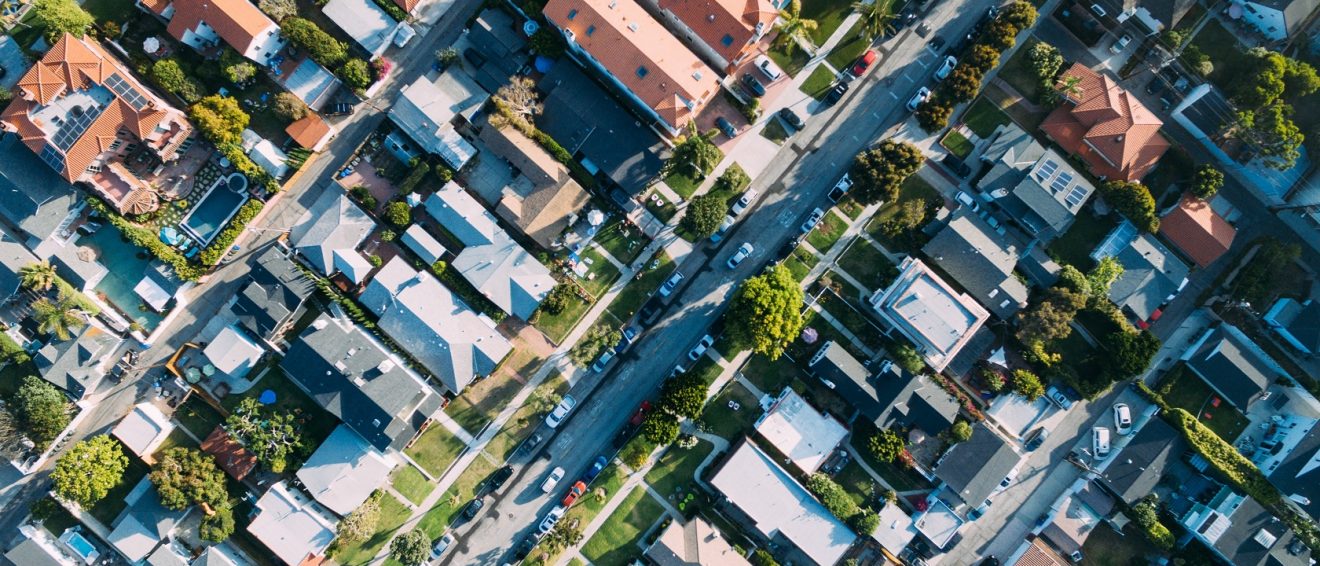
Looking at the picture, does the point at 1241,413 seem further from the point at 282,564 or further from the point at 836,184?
the point at 282,564

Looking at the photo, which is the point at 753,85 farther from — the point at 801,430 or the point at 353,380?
the point at 353,380

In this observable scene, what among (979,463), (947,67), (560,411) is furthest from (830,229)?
(560,411)

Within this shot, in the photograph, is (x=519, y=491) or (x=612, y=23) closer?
(x=612, y=23)

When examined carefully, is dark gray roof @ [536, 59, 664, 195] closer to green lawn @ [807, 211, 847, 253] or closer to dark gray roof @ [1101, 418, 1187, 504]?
green lawn @ [807, 211, 847, 253]

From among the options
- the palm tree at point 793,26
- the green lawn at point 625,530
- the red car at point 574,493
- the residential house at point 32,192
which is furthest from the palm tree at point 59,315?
the palm tree at point 793,26

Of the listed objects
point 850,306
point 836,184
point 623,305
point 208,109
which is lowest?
point 208,109

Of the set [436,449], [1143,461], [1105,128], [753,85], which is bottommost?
[436,449]

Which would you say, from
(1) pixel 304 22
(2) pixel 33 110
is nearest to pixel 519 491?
(1) pixel 304 22

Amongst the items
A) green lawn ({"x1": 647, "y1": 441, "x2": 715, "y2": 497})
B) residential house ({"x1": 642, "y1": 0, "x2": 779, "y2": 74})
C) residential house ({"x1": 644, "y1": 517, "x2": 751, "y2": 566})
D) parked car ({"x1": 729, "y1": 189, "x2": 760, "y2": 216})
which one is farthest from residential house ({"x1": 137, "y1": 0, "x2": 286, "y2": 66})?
residential house ({"x1": 644, "y1": 517, "x2": 751, "y2": 566})
